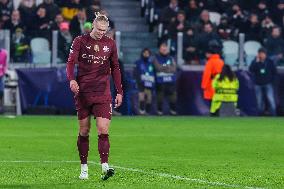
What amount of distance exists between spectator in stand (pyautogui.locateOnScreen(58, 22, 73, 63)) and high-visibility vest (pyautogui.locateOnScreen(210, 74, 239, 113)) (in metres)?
3.95

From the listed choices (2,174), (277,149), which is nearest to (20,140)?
(277,149)

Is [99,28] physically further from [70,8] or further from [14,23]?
[70,8]

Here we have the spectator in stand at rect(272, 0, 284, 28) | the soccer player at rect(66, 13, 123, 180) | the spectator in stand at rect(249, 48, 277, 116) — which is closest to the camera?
the soccer player at rect(66, 13, 123, 180)

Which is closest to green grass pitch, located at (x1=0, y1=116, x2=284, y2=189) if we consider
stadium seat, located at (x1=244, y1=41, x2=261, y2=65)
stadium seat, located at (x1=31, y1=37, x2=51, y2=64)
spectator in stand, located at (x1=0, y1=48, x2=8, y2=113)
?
spectator in stand, located at (x1=0, y1=48, x2=8, y2=113)

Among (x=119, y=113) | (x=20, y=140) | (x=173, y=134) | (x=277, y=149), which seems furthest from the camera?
(x=119, y=113)

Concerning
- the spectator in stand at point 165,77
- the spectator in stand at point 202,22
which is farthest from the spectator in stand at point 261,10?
the spectator in stand at point 165,77

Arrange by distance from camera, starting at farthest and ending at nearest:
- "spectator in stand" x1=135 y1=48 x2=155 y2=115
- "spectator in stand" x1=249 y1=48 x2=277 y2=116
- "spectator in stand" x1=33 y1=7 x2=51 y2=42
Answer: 1. "spectator in stand" x1=33 y1=7 x2=51 y2=42
2. "spectator in stand" x1=249 y1=48 x2=277 y2=116
3. "spectator in stand" x1=135 y1=48 x2=155 y2=115

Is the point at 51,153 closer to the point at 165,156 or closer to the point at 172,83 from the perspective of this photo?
the point at 165,156

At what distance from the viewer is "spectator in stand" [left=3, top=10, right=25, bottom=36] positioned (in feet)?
104

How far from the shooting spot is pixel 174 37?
107 ft

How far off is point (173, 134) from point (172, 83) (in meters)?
7.90

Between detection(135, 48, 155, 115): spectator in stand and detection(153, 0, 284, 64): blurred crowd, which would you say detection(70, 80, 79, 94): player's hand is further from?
detection(153, 0, 284, 64): blurred crowd

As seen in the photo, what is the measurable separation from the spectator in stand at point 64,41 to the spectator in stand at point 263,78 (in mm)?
4904

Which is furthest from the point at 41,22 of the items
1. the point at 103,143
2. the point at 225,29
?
the point at 103,143
